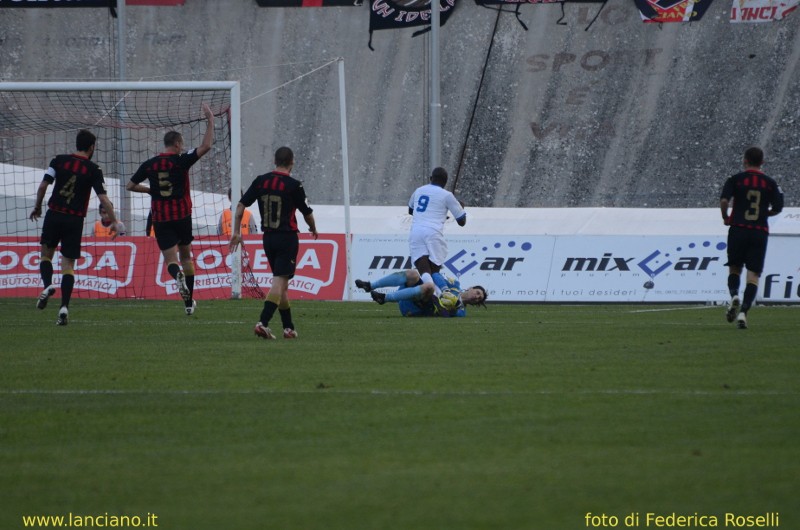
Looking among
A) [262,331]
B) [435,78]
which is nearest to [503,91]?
[435,78]

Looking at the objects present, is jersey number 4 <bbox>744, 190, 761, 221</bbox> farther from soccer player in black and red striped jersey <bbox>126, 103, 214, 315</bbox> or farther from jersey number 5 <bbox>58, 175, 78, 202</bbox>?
jersey number 5 <bbox>58, 175, 78, 202</bbox>

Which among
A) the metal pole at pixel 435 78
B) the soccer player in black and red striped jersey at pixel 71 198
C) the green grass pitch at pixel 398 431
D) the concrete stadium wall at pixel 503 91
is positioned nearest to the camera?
the green grass pitch at pixel 398 431

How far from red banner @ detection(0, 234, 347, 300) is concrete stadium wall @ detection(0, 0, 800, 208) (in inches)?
631

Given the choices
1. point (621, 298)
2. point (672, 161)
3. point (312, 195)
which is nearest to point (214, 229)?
point (621, 298)

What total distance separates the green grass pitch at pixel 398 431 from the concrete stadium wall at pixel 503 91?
87.2ft

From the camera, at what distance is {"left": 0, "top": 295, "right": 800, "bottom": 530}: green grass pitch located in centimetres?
448

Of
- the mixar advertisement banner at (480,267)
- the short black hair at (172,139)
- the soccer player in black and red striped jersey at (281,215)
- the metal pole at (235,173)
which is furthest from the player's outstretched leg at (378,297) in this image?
the mixar advertisement banner at (480,267)

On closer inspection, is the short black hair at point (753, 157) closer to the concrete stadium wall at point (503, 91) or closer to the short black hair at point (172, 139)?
the short black hair at point (172, 139)

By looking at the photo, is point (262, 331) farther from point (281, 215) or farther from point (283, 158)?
point (283, 158)

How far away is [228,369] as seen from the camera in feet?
28.6

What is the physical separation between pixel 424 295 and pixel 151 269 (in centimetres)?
700

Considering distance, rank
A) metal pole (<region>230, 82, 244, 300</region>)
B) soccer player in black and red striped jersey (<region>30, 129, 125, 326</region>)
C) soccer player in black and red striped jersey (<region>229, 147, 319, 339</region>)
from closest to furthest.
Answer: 1. soccer player in black and red striped jersey (<region>229, 147, 319, 339</region>)
2. soccer player in black and red striped jersey (<region>30, 129, 125, 326</region>)
3. metal pole (<region>230, 82, 244, 300</region>)

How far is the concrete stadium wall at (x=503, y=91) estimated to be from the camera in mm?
37125

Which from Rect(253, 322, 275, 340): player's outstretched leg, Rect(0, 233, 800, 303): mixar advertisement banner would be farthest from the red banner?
Rect(253, 322, 275, 340): player's outstretched leg
